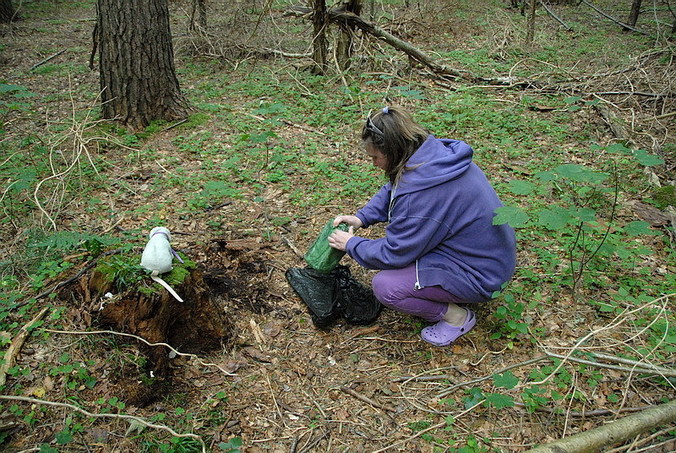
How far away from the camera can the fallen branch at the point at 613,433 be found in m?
1.85

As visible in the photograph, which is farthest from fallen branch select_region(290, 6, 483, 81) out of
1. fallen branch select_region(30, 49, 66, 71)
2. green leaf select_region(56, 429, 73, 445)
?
green leaf select_region(56, 429, 73, 445)

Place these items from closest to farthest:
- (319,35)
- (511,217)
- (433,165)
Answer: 1. (511,217)
2. (433,165)
3. (319,35)

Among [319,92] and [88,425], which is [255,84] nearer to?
[319,92]

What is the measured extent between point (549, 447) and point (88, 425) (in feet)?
6.82

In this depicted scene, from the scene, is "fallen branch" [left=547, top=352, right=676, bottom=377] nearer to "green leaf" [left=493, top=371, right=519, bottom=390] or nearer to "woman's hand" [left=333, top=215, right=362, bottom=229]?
"green leaf" [left=493, top=371, right=519, bottom=390]

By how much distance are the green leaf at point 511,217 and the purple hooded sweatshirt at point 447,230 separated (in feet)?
0.47

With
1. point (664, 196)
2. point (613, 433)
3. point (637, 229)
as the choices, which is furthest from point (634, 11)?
point (613, 433)

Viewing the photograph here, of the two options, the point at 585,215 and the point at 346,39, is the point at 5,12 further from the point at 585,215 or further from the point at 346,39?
the point at 585,215

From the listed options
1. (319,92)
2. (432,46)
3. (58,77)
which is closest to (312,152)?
(319,92)

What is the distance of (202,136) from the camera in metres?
5.00

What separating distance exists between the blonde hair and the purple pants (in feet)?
1.89

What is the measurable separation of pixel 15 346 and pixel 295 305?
63.2 inches

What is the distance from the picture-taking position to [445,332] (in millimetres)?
2729

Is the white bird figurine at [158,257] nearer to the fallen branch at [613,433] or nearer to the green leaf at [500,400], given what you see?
the green leaf at [500,400]
